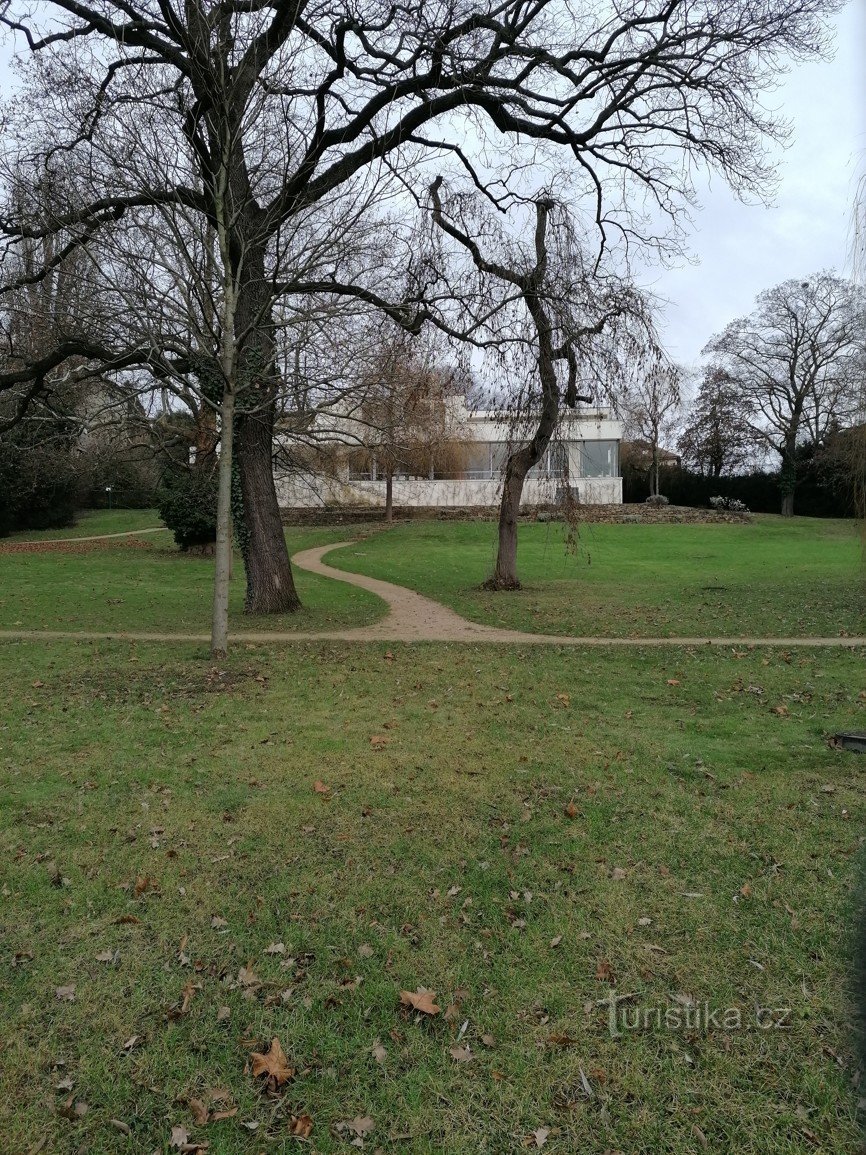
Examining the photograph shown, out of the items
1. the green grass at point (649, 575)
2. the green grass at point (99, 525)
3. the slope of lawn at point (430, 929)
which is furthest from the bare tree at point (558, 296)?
the green grass at point (99, 525)

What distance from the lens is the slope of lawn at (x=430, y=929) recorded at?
250cm

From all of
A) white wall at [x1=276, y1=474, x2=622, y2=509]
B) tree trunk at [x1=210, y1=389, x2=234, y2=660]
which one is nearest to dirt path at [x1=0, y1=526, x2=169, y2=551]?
white wall at [x1=276, y1=474, x2=622, y2=509]

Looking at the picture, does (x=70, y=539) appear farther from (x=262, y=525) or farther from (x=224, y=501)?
(x=224, y=501)

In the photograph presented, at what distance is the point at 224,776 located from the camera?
5.50 metres

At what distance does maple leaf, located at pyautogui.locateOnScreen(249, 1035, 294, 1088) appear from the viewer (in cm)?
267

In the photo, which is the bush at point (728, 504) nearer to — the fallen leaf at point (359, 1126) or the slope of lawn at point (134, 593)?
the slope of lawn at point (134, 593)

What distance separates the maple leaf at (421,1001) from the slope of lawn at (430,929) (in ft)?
0.13

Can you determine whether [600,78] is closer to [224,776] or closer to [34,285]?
[34,285]

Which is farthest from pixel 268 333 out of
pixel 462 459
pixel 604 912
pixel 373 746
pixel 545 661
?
pixel 462 459

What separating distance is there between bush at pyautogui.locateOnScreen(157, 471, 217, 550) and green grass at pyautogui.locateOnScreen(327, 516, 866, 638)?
4.67m

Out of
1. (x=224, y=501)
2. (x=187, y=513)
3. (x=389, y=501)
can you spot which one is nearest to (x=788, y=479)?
(x=389, y=501)

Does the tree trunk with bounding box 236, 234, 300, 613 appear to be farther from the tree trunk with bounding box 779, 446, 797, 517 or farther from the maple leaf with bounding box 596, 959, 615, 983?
the tree trunk with bounding box 779, 446, 797, 517

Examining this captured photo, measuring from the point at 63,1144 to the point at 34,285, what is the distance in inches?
457

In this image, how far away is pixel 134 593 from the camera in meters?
17.4
